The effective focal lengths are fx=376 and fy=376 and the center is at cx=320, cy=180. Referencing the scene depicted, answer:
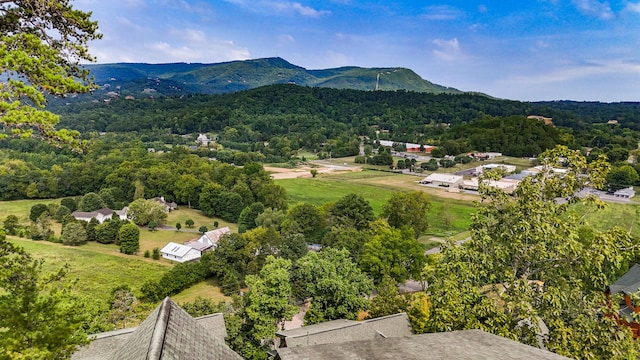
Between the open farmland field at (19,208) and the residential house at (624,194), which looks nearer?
the open farmland field at (19,208)

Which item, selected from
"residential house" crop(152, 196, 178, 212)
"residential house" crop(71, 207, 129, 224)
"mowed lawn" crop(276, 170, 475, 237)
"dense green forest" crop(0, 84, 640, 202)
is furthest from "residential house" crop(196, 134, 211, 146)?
"residential house" crop(71, 207, 129, 224)

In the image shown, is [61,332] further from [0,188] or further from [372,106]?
[372,106]

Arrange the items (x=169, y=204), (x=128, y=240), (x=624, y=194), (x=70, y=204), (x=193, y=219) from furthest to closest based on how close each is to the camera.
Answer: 1. (x=169, y=204)
2. (x=624, y=194)
3. (x=193, y=219)
4. (x=70, y=204)
5. (x=128, y=240)

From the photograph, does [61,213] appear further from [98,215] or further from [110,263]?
[110,263]

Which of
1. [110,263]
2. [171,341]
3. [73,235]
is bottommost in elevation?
[110,263]

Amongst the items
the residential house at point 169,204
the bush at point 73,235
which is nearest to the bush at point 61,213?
the bush at point 73,235

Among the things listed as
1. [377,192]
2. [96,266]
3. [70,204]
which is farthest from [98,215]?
[377,192]

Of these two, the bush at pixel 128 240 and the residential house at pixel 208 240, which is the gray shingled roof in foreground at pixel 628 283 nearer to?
the residential house at pixel 208 240
